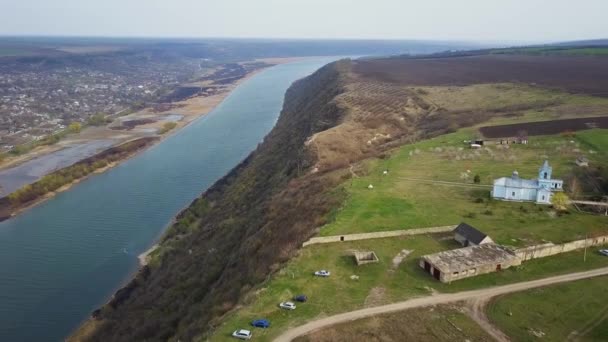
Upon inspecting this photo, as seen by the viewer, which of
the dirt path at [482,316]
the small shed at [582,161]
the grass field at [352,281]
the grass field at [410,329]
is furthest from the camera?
the small shed at [582,161]

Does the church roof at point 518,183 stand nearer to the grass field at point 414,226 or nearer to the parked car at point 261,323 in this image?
the grass field at point 414,226

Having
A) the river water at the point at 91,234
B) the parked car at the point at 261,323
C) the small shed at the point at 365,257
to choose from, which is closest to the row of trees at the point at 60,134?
the river water at the point at 91,234

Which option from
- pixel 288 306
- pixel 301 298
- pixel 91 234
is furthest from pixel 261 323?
pixel 91 234

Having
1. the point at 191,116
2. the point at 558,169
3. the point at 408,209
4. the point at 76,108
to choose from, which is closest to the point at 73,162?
the point at 191,116

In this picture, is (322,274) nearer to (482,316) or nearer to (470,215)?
(482,316)

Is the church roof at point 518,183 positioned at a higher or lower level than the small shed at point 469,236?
higher

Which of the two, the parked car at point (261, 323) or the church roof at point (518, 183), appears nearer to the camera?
the parked car at point (261, 323)

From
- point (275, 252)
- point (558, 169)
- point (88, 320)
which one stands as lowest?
point (88, 320)

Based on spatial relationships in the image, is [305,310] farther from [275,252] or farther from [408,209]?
[408,209]
